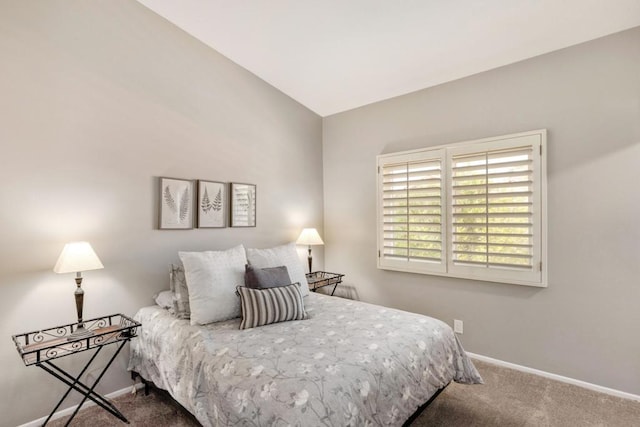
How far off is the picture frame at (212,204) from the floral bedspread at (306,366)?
0.92m

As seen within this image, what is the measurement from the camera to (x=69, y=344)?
6.61 ft

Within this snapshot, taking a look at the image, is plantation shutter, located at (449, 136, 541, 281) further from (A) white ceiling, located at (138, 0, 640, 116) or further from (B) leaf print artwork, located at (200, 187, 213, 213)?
(B) leaf print artwork, located at (200, 187, 213, 213)

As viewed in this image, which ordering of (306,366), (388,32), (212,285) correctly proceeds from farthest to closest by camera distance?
(388,32) < (212,285) < (306,366)

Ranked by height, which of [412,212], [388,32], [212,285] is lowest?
[212,285]

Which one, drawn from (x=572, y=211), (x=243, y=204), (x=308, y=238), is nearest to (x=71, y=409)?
(x=243, y=204)

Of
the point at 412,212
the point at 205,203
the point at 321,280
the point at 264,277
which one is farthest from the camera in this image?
the point at 321,280

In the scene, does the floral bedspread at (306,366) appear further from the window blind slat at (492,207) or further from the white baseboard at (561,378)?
the window blind slat at (492,207)

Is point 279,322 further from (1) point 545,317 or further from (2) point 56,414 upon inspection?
(1) point 545,317

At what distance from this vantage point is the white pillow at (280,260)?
2.79 meters

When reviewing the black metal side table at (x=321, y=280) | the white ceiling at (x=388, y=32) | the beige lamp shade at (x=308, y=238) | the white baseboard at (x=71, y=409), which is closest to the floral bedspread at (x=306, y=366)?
the white baseboard at (x=71, y=409)

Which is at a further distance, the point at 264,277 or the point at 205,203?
the point at 205,203

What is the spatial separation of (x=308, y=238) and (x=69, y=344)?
2.37 metres

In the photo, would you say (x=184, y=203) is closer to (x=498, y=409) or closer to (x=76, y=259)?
(x=76, y=259)

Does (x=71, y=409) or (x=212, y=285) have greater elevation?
(x=212, y=285)
